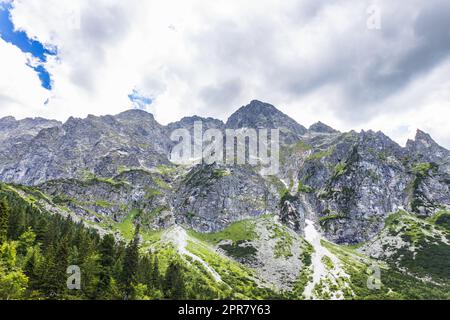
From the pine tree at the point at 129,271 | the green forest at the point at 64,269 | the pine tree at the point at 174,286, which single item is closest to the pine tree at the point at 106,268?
the green forest at the point at 64,269

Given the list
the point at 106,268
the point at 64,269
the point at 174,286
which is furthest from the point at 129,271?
the point at 174,286

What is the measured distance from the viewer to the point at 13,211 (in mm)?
95625

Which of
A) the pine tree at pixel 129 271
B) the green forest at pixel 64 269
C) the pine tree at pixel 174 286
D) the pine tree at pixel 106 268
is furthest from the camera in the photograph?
the pine tree at pixel 174 286

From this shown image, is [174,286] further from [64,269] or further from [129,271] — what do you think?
[64,269]

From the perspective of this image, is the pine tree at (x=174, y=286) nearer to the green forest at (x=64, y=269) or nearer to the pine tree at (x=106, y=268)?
the green forest at (x=64, y=269)

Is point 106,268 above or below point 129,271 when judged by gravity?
above

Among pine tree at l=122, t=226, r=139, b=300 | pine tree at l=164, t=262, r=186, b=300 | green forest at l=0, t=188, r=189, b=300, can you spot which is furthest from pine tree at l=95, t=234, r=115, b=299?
pine tree at l=164, t=262, r=186, b=300

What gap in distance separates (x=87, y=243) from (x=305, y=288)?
151 meters

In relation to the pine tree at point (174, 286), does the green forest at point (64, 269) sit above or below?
above

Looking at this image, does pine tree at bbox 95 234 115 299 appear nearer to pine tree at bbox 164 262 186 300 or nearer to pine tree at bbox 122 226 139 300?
pine tree at bbox 122 226 139 300
